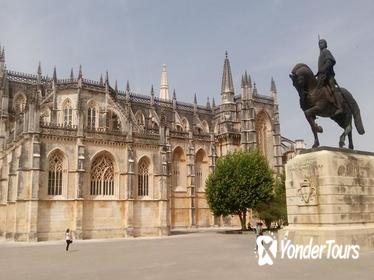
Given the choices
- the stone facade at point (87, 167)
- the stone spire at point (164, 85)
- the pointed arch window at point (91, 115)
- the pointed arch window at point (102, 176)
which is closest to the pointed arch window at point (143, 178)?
the stone facade at point (87, 167)

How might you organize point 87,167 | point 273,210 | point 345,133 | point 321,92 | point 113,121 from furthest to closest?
point 113,121, point 273,210, point 87,167, point 345,133, point 321,92

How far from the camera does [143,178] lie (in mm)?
38531

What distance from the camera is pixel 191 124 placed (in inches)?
2520

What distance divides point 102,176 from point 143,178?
13.7 ft

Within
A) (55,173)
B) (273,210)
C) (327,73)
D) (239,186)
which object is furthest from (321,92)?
(55,173)

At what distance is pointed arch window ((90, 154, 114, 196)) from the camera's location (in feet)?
117

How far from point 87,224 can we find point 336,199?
24686 millimetres

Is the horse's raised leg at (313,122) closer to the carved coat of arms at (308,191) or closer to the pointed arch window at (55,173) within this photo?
the carved coat of arms at (308,191)

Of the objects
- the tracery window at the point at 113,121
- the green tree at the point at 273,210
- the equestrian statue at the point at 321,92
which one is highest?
the tracery window at the point at 113,121

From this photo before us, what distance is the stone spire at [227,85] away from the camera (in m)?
65.3

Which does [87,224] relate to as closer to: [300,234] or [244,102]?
[300,234]

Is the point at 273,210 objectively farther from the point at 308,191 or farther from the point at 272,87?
the point at 272,87

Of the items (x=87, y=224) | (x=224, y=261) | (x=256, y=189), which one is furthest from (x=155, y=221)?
(x=224, y=261)

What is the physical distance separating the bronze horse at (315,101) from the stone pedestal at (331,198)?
43.8 inches
